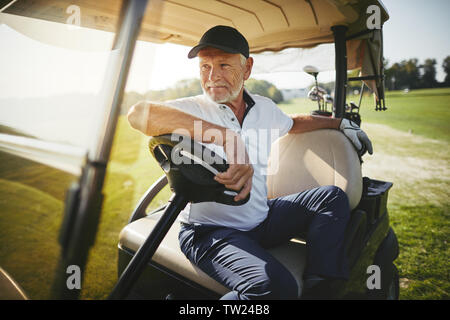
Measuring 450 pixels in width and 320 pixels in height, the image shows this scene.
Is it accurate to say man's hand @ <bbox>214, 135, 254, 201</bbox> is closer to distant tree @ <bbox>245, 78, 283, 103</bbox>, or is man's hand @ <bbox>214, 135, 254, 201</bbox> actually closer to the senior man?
the senior man

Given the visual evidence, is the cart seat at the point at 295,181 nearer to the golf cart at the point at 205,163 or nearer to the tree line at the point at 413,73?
the golf cart at the point at 205,163

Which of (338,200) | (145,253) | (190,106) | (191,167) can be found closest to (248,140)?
(190,106)

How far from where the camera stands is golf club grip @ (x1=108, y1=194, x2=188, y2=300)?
94cm

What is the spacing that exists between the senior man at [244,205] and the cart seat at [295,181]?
0.06 meters

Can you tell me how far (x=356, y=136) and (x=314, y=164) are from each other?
1.08ft

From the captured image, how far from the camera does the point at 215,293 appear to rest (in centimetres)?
119

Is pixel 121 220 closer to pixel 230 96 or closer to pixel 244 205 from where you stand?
pixel 244 205

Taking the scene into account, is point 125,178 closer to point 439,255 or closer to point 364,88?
point 364,88

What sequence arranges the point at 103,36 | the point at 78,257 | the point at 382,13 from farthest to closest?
the point at 382,13 → the point at 103,36 → the point at 78,257

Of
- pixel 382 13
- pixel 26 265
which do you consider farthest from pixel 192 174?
pixel 382 13

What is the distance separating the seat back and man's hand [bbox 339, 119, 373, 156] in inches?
2.2
